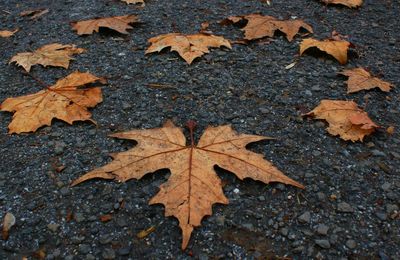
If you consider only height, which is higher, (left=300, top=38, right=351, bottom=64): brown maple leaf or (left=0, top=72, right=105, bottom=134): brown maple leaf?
(left=300, top=38, right=351, bottom=64): brown maple leaf

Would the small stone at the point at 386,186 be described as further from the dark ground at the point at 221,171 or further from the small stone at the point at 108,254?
the small stone at the point at 108,254

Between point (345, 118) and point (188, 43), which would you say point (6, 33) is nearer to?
point (188, 43)

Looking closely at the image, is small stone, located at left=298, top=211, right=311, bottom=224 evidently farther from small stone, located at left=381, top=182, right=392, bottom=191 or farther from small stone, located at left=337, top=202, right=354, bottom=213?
small stone, located at left=381, top=182, right=392, bottom=191

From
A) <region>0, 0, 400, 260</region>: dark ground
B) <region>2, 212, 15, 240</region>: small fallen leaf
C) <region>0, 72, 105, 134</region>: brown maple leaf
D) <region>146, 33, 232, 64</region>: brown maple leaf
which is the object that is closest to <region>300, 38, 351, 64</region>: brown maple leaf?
<region>0, 0, 400, 260</region>: dark ground

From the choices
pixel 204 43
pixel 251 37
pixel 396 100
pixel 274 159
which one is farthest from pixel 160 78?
pixel 396 100

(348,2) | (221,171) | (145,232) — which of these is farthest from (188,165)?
(348,2)

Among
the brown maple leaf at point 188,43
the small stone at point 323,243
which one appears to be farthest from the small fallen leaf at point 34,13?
the small stone at point 323,243

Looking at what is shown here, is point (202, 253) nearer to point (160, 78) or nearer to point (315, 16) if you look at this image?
point (160, 78)
